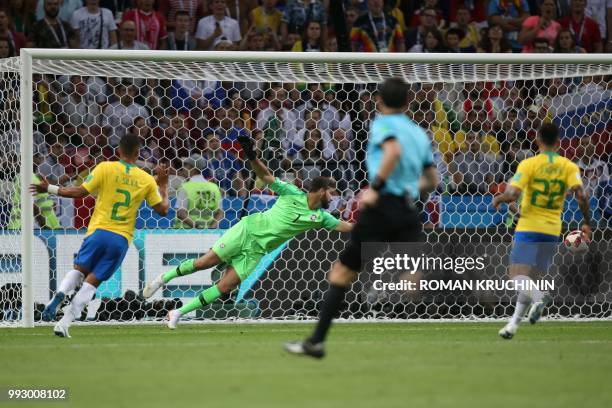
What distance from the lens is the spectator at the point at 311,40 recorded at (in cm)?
1675

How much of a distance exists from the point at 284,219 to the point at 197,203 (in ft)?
5.61

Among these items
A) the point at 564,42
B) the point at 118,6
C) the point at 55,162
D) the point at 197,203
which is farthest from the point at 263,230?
the point at 564,42

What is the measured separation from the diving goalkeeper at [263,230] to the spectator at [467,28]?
6.08m

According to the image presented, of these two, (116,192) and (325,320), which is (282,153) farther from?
(325,320)

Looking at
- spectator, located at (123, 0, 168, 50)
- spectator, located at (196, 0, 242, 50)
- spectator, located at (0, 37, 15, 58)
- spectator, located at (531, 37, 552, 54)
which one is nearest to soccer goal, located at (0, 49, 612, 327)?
spectator, located at (0, 37, 15, 58)

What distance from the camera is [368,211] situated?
7.76 meters

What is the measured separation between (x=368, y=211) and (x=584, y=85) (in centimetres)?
794

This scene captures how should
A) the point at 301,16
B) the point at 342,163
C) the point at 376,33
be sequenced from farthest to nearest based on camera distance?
the point at 376,33 → the point at 301,16 → the point at 342,163

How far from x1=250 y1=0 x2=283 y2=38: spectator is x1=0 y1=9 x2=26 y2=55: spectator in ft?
11.7

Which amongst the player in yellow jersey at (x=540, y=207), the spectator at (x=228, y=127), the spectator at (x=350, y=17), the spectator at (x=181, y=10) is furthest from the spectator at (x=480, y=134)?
the spectator at (x=181, y=10)

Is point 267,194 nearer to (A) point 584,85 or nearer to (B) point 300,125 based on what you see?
(B) point 300,125

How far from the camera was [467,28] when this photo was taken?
58.7ft

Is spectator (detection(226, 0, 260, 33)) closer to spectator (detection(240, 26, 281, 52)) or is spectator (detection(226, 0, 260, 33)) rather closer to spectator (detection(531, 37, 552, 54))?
spectator (detection(240, 26, 281, 52))

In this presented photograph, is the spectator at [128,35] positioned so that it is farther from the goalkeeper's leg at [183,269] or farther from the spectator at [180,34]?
the goalkeeper's leg at [183,269]
